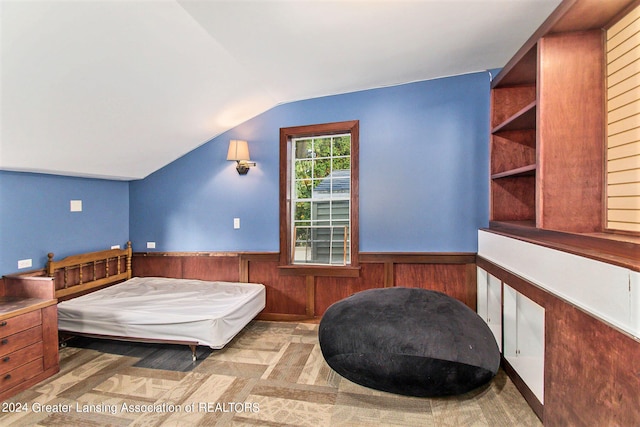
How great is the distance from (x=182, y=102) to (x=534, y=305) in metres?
3.19

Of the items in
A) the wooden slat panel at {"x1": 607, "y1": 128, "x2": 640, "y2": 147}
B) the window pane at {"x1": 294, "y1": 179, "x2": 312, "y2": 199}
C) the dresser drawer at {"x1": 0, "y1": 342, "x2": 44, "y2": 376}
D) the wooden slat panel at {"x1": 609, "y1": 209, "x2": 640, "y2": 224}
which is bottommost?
the dresser drawer at {"x1": 0, "y1": 342, "x2": 44, "y2": 376}

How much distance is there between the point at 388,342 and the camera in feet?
6.07

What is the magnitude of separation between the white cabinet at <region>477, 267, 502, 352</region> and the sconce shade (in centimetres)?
271

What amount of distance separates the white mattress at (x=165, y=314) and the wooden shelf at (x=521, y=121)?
277 centimetres

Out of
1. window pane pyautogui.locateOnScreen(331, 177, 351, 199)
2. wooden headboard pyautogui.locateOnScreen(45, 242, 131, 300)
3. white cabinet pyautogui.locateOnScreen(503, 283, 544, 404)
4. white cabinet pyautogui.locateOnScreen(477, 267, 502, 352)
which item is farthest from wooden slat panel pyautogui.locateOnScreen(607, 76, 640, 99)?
wooden headboard pyautogui.locateOnScreen(45, 242, 131, 300)

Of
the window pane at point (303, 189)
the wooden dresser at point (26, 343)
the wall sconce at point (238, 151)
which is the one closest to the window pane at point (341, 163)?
the window pane at point (303, 189)

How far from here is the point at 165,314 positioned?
99.0 inches

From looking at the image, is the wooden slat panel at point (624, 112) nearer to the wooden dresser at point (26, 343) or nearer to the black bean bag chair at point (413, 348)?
the black bean bag chair at point (413, 348)

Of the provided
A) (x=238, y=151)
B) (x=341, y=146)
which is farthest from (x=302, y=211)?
(x=238, y=151)

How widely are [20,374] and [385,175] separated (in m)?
3.38

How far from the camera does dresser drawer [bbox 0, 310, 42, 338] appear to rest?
2023 millimetres

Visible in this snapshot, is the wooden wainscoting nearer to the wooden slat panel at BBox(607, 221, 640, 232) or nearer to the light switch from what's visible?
the light switch

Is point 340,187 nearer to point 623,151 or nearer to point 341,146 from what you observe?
point 341,146

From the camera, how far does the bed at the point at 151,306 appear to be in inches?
97.9
